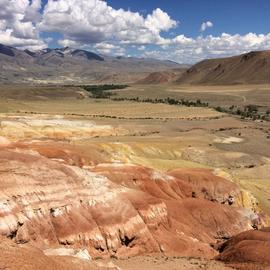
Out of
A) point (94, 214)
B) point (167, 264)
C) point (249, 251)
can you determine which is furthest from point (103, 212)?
point (249, 251)

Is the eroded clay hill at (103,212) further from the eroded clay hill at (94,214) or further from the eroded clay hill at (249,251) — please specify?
the eroded clay hill at (249,251)

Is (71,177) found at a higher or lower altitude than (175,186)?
higher

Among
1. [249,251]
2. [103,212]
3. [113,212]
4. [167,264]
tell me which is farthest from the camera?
[113,212]

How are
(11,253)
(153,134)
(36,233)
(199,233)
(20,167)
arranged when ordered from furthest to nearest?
(153,134) < (199,233) < (20,167) < (36,233) < (11,253)

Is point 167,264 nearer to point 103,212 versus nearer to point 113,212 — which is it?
point 113,212

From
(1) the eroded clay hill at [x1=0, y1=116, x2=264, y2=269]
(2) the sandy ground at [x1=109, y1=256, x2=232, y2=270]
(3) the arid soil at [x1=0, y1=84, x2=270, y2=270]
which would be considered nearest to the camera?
(3) the arid soil at [x1=0, y1=84, x2=270, y2=270]

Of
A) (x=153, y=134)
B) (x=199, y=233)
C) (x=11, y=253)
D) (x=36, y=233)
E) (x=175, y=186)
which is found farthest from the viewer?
(x=153, y=134)

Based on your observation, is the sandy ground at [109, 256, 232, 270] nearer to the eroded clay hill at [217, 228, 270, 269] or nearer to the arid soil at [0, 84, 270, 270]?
the arid soil at [0, 84, 270, 270]

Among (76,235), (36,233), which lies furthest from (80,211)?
(36,233)

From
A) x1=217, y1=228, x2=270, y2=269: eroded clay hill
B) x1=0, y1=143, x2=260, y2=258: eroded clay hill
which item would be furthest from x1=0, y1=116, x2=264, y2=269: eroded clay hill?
x1=217, y1=228, x2=270, y2=269: eroded clay hill

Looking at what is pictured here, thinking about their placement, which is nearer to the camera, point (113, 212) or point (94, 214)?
point (94, 214)

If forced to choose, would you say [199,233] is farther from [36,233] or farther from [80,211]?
[36,233]
